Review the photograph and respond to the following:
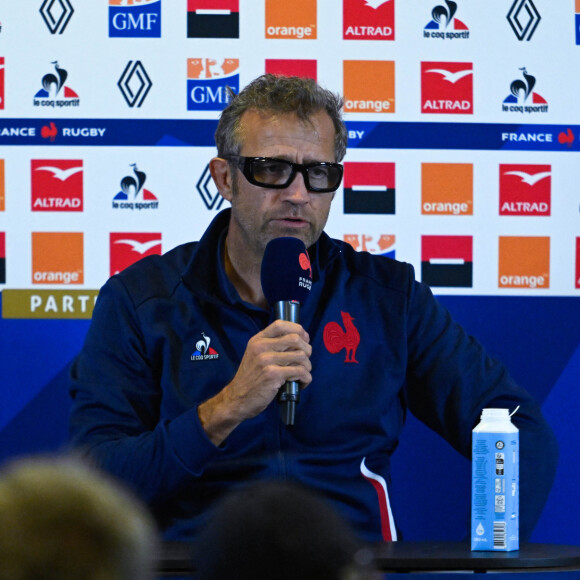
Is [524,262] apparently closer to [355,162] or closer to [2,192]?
[355,162]

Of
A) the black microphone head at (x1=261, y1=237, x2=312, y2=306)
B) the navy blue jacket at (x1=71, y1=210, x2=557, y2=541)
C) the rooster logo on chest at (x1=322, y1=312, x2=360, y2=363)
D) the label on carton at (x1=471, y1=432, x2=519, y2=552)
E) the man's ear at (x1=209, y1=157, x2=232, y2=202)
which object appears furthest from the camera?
the man's ear at (x1=209, y1=157, x2=232, y2=202)

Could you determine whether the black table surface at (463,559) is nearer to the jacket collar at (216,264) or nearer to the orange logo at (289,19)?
the jacket collar at (216,264)

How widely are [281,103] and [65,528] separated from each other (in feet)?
6.12

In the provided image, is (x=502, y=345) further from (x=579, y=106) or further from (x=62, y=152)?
(x=62, y=152)

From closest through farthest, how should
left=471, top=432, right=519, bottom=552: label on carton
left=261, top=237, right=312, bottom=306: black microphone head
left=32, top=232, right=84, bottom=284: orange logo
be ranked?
left=471, top=432, right=519, bottom=552: label on carton
left=261, top=237, right=312, bottom=306: black microphone head
left=32, top=232, right=84, bottom=284: orange logo

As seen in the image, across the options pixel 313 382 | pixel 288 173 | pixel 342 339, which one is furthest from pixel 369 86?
pixel 313 382

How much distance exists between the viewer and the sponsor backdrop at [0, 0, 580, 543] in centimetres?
291

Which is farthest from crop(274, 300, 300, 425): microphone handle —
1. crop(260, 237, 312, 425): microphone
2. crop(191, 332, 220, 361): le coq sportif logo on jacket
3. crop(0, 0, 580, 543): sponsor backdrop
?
crop(0, 0, 580, 543): sponsor backdrop

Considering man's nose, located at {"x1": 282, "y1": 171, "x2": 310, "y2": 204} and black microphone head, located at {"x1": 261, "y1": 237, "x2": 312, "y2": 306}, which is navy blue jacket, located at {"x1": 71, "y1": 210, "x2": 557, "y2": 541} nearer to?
man's nose, located at {"x1": 282, "y1": 171, "x2": 310, "y2": 204}

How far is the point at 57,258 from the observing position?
2.89 m

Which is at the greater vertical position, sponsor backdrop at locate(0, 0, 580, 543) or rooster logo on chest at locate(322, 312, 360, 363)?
sponsor backdrop at locate(0, 0, 580, 543)

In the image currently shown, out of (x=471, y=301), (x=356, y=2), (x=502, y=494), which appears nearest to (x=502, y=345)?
(x=471, y=301)

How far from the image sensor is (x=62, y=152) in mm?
2906

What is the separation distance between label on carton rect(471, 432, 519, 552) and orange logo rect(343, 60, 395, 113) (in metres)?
1.56
